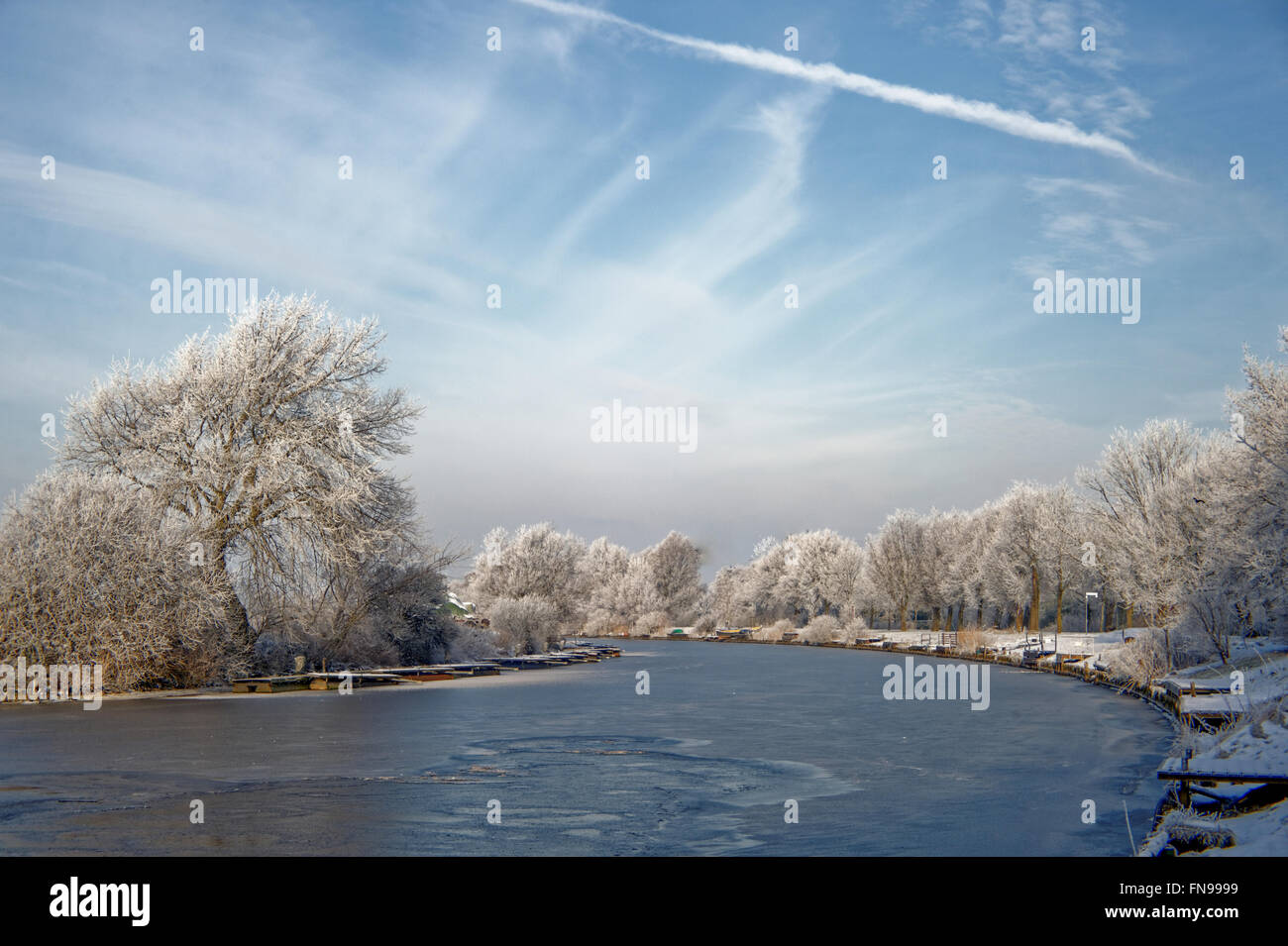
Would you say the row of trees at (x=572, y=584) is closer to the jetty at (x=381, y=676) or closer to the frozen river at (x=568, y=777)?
the jetty at (x=381, y=676)

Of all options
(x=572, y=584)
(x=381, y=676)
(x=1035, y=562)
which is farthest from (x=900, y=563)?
(x=381, y=676)

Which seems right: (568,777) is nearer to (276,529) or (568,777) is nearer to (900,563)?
(276,529)

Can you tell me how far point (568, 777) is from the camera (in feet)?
48.0

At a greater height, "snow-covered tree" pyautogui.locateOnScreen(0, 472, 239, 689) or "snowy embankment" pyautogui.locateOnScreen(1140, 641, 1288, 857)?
"snow-covered tree" pyautogui.locateOnScreen(0, 472, 239, 689)

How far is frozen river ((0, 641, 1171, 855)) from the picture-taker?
10.5 m

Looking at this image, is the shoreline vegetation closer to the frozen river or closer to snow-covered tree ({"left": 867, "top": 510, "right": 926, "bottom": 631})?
the frozen river

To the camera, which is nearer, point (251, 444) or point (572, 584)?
point (251, 444)

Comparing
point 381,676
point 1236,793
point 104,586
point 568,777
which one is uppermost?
point 104,586

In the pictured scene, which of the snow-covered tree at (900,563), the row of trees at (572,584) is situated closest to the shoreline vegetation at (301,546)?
the row of trees at (572,584)

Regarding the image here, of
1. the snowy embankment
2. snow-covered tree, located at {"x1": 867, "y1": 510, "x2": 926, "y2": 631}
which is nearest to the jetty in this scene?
the snowy embankment

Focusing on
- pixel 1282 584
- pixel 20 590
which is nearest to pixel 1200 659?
pixel 1282 584

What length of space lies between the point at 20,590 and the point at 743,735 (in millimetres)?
17445
